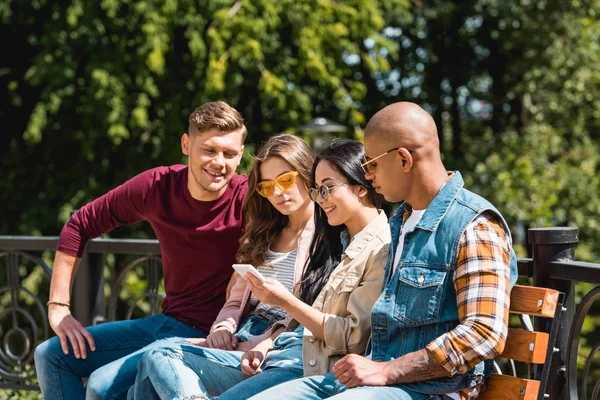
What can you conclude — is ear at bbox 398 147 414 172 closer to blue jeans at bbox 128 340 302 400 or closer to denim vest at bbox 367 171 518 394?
denim vest at bbox 367 171 518 394

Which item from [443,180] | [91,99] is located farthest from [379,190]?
[91,99]

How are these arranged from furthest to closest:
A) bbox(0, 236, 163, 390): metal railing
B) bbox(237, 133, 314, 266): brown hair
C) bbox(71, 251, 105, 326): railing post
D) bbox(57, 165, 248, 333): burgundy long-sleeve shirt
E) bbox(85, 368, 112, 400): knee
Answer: bbox(71, 251, 105, 326): railing post < bbox(0, 236, 163, 390): metal railing < bbox(57, 165, 248, 333): burgundy long-sleeve shirt < bbox(237, 133, 314, 266): brown hair < bbox(85, 368, 112, 400): knee

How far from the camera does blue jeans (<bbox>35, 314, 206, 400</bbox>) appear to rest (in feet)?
12.2

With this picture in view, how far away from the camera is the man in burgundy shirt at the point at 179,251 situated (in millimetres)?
3732

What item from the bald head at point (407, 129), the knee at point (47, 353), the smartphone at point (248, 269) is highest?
the bald head at point (407, 129)

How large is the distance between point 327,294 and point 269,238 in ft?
2.04

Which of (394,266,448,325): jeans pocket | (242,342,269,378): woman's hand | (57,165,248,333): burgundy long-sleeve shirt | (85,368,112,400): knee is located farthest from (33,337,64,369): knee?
(394,266,448,325): jeans pocket

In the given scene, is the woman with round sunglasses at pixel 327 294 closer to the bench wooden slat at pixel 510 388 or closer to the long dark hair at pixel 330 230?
the long dark hair at pixel 330 230

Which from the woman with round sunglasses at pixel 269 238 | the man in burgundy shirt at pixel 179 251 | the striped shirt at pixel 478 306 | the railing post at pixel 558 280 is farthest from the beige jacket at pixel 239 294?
the striped shirt at pixel 478 306

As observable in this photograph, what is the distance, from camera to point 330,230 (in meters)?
3.33

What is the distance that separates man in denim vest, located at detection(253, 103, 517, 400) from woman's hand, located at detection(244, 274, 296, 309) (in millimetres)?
309

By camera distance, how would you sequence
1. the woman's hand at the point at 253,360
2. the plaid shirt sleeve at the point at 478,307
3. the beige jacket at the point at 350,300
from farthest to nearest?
the woman's hand at the point at 253,360 → the beige jacket at the point at 350,300 → the plaid shirt sleeve at the point at 478,307

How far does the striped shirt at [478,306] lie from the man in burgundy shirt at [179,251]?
153cm

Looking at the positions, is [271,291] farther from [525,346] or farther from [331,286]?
[525,346]
